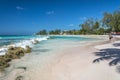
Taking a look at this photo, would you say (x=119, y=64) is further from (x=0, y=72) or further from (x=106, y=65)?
(x=0, y=72)

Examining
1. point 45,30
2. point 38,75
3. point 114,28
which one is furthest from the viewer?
point 45,30

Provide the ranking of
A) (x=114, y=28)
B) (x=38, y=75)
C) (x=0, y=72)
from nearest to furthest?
(x=38, y=75) < (x=0, y=72) < (x=114, y=28)

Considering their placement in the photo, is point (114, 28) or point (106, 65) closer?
point (106, 65)

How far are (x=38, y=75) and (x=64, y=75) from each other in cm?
135

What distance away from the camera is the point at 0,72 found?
8.75 m

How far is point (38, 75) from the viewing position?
26.5 ft

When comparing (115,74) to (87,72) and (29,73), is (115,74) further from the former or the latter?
(29,73)

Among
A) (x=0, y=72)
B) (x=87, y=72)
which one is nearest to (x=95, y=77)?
(x=87, y=72)

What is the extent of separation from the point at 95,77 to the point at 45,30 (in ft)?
554

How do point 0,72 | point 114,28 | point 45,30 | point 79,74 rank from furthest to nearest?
1. point 45,30
2. point 114,28
3. point 0,72
4. point 79,74

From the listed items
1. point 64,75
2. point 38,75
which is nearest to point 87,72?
point 64,75

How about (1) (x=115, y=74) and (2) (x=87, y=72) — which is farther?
(2) (x=87, y=72)

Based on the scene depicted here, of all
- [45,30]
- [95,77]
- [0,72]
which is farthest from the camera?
[45,30]

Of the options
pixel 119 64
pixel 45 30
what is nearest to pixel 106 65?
pixel 119 64
